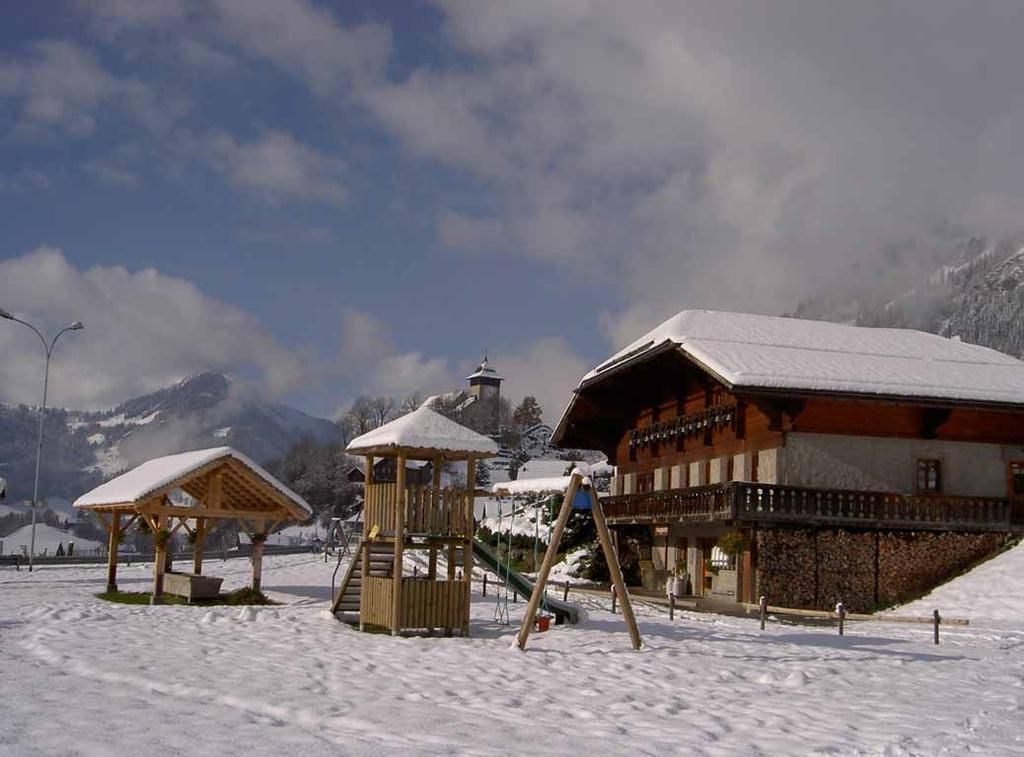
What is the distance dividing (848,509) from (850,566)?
145 cm

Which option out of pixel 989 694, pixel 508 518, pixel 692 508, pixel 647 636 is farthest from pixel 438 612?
pixel 508 518

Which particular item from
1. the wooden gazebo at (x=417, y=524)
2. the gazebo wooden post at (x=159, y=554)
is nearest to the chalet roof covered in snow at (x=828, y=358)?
the wooden gazebo at (x=417, y=524)

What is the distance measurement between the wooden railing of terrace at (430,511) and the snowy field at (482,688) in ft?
6.19

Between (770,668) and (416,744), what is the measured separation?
7.60 meters

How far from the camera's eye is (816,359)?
29.1m

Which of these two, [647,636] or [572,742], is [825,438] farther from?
[572,742]

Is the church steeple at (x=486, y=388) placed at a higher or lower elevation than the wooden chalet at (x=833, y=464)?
higher

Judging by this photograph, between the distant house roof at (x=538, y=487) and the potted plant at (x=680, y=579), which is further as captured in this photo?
the distant house roof at (x=538, y=487)

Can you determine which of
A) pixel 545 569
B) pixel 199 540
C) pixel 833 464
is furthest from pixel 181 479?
pixel 833 464

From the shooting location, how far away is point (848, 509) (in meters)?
26.6

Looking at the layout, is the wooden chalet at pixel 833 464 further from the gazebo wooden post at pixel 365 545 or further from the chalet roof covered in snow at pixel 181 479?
the chalet roof covered in snow at pixel 181 479

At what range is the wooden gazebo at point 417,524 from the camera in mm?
17938

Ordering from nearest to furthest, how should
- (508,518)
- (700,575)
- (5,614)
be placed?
(5,614)
(700,575)
(508,518)

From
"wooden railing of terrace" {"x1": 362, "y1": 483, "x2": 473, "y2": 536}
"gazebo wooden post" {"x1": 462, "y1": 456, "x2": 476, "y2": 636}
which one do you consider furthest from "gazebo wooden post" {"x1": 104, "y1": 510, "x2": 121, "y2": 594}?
"gazebo wooden post" {"x1": 462, "y1": 456, "x2": 476, "y2": 636}
